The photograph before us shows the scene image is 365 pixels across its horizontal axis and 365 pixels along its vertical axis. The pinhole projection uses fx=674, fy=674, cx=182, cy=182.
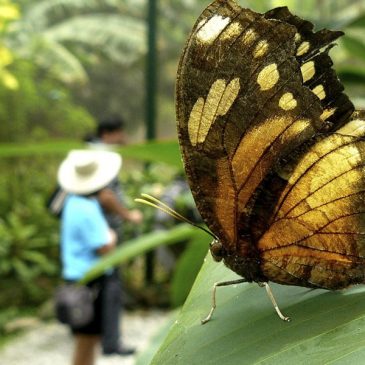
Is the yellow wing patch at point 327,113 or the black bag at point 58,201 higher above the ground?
the black bag at point 58,201

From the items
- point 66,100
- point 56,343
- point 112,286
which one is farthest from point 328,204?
point 66,100

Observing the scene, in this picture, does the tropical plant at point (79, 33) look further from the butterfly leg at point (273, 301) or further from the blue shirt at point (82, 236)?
the butterfly leg at point (273, 301)

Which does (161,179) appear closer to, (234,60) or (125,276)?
(125,276)

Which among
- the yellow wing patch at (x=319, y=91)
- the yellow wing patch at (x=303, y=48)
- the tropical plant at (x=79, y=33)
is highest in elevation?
the tropical plant at (x=79, y=33)

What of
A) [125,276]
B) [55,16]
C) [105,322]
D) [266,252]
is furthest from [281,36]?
[55,16]

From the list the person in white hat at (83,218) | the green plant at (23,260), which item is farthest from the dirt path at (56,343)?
the person in white hat at (83,218)

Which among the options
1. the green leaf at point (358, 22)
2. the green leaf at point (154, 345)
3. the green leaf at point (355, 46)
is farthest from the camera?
the green leaf at point (355, 46)

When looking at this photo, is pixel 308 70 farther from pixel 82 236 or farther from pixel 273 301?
pixel 82 236
